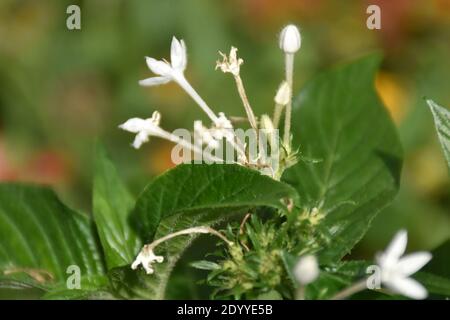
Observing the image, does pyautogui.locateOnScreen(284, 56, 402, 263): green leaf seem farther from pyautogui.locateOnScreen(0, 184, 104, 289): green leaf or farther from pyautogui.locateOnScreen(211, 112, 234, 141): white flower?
pyautogui.locateOnScreen(0, 184, 104, 289): green leaf

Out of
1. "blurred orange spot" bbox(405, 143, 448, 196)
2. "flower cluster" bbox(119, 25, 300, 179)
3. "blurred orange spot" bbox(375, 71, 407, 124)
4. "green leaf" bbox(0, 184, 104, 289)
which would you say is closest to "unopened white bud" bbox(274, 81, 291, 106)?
"flower cluster" bbox(119, 25, 300, 179)

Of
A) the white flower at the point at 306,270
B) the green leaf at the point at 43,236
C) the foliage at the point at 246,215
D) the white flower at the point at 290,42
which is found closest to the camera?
the white flower at the point at 306,270

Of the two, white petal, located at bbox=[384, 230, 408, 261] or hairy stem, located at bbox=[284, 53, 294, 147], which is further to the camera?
hairy stem, located at bbox=[284, 53, 294, 147]

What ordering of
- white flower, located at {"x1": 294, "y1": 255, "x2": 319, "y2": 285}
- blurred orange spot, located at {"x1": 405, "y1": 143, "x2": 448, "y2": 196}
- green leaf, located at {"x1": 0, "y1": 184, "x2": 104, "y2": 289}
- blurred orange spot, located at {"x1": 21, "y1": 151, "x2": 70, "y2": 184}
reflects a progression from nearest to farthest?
white flower, located at {"x1": 294, "y1": 255, "x2": 319, "y2": 285}, green leaf, located at {"x1": 0, "y1": 184, "x2": 104, "y2": 289}, blurred orange spot, located at {"x1": 405, "y1": 143, "x2": 448, "y2": 196}, blurred orange spot, located at {"x1": 21, "y1": 151, "x2": 70, "y2": 184}

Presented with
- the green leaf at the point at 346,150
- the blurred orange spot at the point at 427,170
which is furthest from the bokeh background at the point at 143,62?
the green leaf at the point at 346,150

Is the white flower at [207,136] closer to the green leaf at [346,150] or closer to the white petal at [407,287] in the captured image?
the green leaf at [346,150]
